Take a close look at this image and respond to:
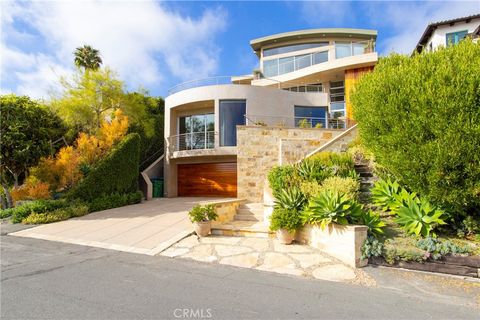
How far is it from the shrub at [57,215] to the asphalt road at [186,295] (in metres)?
5.27

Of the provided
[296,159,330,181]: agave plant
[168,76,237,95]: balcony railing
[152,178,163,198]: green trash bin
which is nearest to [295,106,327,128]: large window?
[168,76,237,95]: balcony railing

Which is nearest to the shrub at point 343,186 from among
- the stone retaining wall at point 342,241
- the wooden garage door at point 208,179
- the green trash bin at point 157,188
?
the stone retaining wall at point 342,241

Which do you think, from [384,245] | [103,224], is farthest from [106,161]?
[384,245]

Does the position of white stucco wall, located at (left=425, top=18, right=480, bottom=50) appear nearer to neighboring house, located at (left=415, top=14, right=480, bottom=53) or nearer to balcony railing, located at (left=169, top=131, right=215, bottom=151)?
neighboring house, located at (left=415, top=14, right=480, bottom=53)

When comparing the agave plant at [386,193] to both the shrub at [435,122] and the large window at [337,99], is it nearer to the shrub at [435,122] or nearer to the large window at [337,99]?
the shrub at [435,122]

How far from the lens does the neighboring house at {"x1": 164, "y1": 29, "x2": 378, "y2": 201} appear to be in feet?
48.5

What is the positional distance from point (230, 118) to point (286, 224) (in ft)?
35.6

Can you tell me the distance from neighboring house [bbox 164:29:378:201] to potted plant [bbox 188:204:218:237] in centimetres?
508

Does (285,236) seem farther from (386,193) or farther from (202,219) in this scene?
(386,193)

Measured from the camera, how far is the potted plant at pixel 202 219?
8008 mm

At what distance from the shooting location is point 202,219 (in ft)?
26.6

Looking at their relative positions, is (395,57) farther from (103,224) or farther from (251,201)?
(103,224)

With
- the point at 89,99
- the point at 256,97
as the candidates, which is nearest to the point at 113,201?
the point at 89,99

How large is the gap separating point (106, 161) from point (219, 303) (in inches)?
482
